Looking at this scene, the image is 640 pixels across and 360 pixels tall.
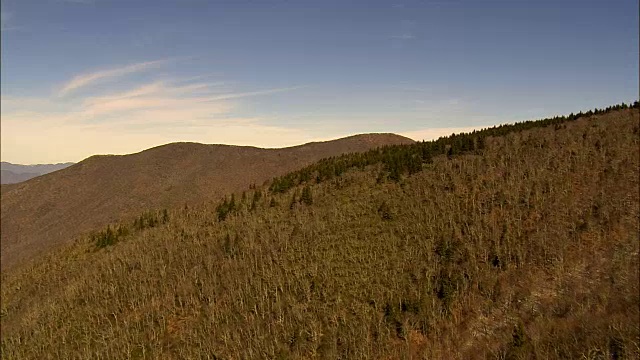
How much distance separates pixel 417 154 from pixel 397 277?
18163 mm

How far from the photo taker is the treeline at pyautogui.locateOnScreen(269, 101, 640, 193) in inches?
1175

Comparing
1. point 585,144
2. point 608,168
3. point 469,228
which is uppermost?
point 585,144

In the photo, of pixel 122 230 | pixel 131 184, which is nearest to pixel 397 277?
pixel 122 230

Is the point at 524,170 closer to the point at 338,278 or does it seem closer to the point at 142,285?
the point at 338,278

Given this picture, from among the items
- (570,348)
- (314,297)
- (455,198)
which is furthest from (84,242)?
(570,348)

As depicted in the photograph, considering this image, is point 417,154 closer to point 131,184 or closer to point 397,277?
point 397,277

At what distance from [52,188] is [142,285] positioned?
61092 mm

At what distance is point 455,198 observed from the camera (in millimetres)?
22531

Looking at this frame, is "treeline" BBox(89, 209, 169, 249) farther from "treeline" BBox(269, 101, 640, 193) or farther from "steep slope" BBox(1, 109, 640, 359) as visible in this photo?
"treeline" BBox(269, 101, 640, 193)

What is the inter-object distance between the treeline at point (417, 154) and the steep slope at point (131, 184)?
62.8 feet

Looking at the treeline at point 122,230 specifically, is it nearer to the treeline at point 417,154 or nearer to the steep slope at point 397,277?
the steep slope at point 397,277

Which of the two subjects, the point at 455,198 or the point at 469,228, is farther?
the point at 455,198

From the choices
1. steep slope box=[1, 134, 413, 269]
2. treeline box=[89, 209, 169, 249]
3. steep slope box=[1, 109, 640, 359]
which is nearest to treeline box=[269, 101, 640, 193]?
steep slope box=[1, 109, 640, 359]

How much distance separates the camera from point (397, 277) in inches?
649
